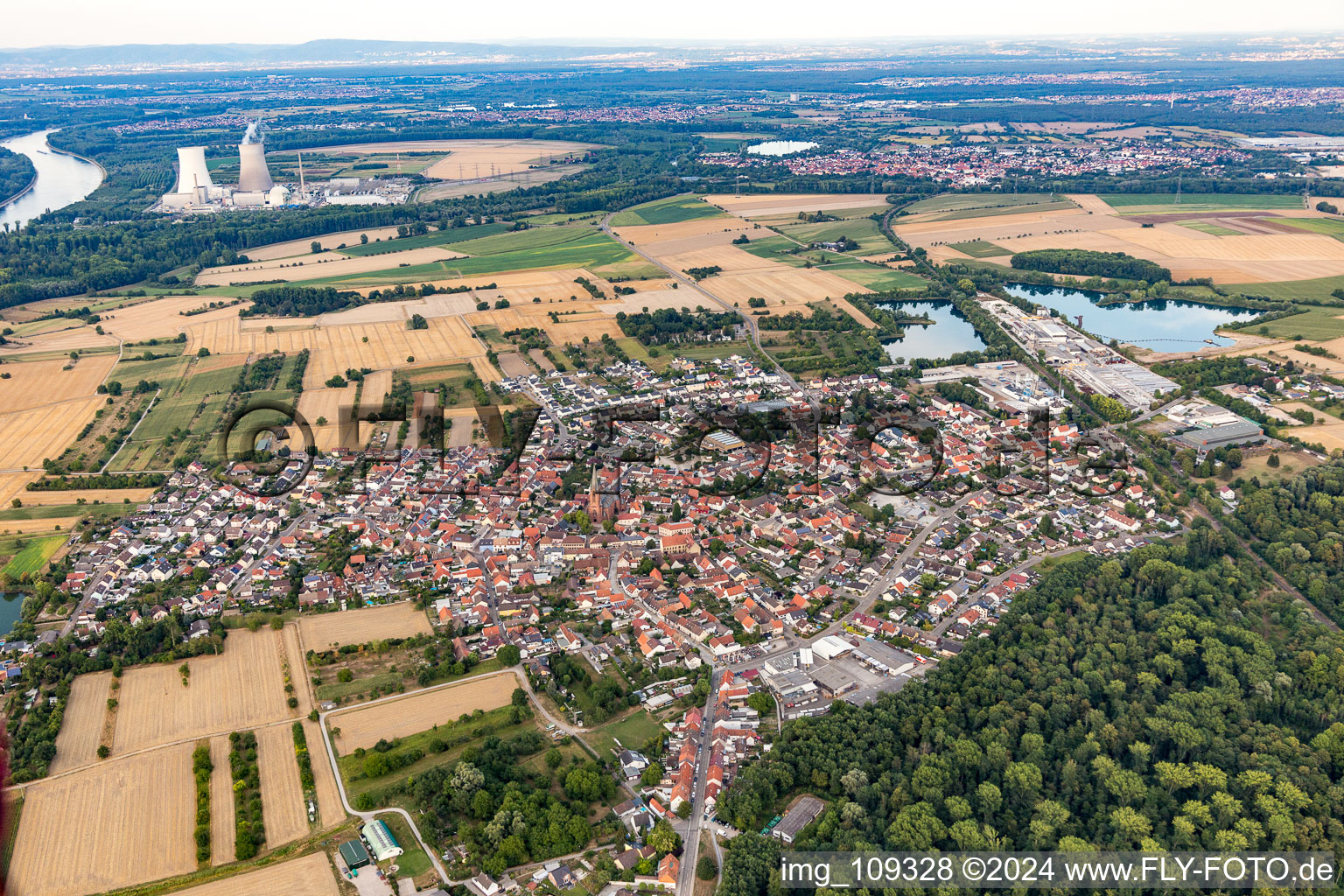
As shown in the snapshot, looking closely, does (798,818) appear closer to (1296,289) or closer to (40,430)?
(40,430)

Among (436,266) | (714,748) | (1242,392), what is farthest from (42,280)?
(1242,392)

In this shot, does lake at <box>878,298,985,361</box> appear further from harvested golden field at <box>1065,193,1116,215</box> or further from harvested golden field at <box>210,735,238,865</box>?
harvested golden field at <box>210,735,238,865</box>

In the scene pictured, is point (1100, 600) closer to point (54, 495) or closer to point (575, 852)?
point (575, 852)

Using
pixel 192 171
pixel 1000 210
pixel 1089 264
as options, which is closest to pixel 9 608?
pixel 1089 264

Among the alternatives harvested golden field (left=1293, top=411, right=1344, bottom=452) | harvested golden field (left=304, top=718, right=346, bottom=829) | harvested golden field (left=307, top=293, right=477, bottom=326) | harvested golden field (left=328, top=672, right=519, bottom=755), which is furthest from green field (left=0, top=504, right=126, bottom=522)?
harvested golden field (left=1293, top=411, right=1344, bottom=452)

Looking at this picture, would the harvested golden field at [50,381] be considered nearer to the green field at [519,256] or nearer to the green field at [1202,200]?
the green field at [519,256]

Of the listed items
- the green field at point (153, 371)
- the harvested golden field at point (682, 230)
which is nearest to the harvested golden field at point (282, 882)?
the green field at point (153, 371)

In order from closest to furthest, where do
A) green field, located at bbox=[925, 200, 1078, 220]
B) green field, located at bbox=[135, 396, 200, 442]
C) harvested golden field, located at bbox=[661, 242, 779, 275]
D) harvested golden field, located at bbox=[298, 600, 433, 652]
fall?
1. harvested golden field, located at bbox=[298, 600, 433, 652]
2. green field, located at bbox=[135, 396, 200, 442]
3. harvested golden field, located at bbox=[661, 242, 779, 275]
4. green field, located at bbox=[925, 200, 1078, 220]
